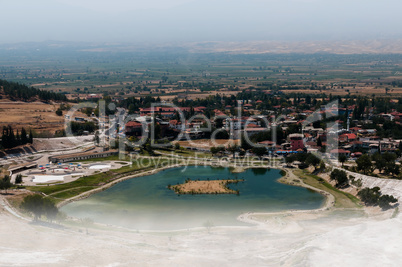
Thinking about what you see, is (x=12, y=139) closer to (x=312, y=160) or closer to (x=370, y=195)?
(x=312, y=160)

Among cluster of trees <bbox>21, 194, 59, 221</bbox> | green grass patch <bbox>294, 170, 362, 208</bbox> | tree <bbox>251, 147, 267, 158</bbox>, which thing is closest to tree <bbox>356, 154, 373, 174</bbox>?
green grass patch <bbox>294, 170, 362, 208</bbox>

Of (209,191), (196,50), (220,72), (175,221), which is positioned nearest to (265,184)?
(209,191)

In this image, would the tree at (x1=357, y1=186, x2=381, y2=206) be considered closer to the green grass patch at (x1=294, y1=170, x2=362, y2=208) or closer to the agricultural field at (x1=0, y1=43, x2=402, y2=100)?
the green grass patch at (x1=294, y1=170, x2=362, y2=208)

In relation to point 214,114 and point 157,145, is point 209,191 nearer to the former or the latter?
point 157,145

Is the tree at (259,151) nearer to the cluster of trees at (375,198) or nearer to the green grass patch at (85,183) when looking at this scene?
the green grass patch at (85,183)

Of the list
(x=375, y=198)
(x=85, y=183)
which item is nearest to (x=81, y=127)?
(x=85, y=183)

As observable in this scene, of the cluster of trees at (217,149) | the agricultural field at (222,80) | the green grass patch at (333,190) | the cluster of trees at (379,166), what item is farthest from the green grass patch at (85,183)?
the agricultural field at (222,80)

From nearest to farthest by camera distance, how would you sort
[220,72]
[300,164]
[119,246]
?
[119,246] → [300,164] → [220,72]
